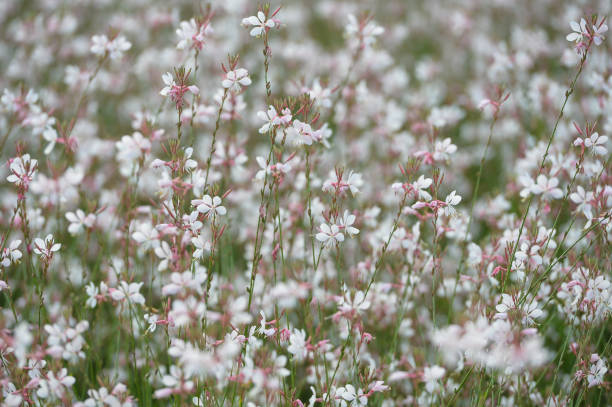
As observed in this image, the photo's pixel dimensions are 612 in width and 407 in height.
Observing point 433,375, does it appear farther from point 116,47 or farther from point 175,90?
point 116,47

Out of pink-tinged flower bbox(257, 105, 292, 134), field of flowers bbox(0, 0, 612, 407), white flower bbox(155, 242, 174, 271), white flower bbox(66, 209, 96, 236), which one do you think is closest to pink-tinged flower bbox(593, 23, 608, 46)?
field of flowers bbox(0, 0, 612, 407)

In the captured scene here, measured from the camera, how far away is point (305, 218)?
11.3ft

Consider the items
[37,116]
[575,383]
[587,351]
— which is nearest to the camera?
[575,383]

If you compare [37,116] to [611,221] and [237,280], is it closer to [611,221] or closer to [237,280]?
[237,280]

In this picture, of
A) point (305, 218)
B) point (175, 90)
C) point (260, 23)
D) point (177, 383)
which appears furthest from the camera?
point (305, 218)

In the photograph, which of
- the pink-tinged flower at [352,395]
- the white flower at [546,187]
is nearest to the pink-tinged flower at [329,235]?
the pink-tinged flower at [352,395]

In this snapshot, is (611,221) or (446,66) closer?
(611,221)

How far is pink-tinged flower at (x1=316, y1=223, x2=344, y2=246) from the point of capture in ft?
7.08

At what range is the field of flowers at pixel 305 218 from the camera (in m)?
2.07

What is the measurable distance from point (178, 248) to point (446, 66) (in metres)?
4.96

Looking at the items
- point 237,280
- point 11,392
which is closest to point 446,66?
point 237,280

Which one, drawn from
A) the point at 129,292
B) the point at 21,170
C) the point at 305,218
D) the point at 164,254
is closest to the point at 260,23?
the point at 164,254

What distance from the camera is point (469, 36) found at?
5949 millimetres

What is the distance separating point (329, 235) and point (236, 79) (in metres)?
0.79
